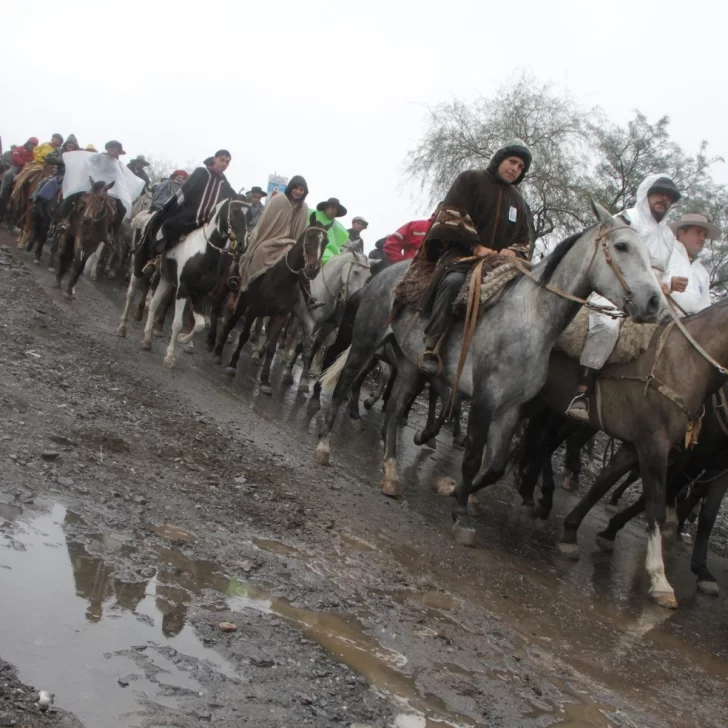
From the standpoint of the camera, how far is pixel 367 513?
730 centimetres

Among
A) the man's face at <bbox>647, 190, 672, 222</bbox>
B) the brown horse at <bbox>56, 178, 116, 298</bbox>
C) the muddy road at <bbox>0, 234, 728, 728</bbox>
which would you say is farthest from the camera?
the brown horse at <bbox>56, 178, 116, 298</bbox>

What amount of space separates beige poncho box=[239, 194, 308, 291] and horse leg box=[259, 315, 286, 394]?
0.69 metres

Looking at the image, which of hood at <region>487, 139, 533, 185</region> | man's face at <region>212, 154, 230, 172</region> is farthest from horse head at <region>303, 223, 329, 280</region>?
hood at <region>487, 139, 533, 185</region>

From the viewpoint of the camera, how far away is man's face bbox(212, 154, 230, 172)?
12484 mm

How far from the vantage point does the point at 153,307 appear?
12117 millimetres

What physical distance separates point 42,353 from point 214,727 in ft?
22.0

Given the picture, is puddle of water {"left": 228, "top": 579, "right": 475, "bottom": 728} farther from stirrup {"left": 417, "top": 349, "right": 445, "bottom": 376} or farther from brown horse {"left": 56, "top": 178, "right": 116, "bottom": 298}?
brown horse {"left": 56, "top": 178, "right": 116, "bottom": 298}

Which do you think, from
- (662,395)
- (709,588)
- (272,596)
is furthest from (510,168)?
(272,596)

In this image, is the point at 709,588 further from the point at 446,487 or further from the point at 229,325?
the point at 229,325

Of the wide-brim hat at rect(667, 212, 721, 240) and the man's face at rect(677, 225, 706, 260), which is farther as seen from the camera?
the man's face at rect(677, 225, 706, 260)

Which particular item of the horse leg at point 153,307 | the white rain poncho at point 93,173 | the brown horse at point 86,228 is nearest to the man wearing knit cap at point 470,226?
the horse leg at point 153,307

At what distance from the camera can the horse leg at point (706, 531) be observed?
820cm

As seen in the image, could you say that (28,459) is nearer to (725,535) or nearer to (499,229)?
(499,229)

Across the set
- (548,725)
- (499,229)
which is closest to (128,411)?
(499,229)
